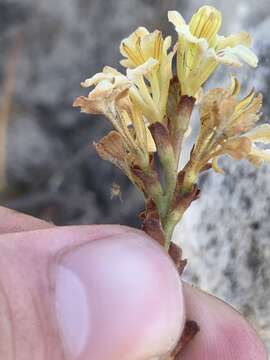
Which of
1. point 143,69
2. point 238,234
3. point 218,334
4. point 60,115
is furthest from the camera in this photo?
point 60,115

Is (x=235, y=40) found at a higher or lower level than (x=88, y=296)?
higher

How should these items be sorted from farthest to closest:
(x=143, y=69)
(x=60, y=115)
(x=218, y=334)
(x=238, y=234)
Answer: (x=60, y=115), (x=238, y=234), (x=218, y=334), (x=143, y=69)

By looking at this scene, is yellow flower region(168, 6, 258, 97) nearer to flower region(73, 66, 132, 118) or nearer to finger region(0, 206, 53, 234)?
flower region(73, 66, 132, 118)

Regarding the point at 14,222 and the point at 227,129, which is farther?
the point at 14,222

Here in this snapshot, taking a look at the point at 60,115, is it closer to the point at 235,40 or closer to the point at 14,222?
the point at 14,222

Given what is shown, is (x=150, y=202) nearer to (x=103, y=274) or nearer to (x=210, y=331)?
(x=103, y=274)

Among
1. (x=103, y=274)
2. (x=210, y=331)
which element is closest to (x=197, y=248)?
(x=210, y=331)

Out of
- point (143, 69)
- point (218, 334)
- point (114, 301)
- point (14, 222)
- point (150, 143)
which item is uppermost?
point (143, 69)

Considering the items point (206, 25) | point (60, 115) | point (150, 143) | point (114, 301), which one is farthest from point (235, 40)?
point (60, 115)
